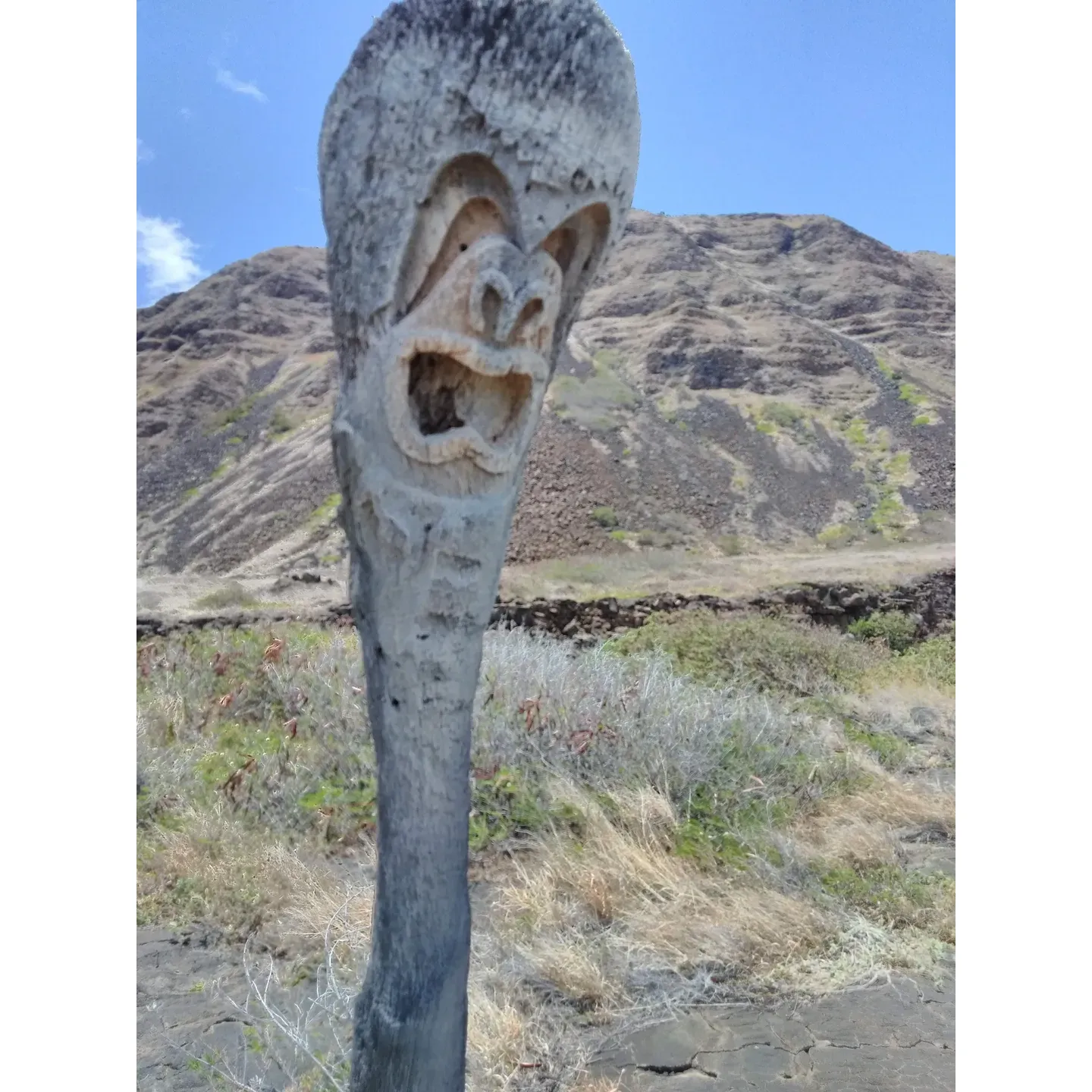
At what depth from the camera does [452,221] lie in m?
1.09

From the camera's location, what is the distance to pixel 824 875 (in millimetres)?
3191

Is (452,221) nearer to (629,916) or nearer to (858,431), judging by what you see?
(629,916)

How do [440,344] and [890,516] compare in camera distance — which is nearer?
[440,344]

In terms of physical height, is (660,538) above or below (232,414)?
below

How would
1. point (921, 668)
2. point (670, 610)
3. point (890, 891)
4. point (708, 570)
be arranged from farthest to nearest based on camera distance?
point (708, 570)
point (670, 610)
point (921, 668)
point (890, 891)

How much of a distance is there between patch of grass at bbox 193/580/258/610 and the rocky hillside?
3949 mm

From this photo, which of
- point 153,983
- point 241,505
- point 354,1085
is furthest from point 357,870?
point 241,505

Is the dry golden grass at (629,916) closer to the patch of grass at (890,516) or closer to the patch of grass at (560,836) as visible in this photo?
the patch of grass at (560,836)

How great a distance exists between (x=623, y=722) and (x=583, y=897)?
1260 millimetres

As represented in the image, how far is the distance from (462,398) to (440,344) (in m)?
0.11

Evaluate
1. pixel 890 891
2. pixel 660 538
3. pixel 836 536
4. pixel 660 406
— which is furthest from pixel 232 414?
pixel 890 891

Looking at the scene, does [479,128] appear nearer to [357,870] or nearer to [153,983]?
[153,983]

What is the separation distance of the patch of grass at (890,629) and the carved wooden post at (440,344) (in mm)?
7970

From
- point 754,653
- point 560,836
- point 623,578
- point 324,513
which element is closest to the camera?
point 560,836
